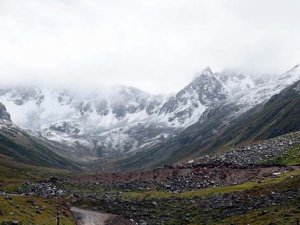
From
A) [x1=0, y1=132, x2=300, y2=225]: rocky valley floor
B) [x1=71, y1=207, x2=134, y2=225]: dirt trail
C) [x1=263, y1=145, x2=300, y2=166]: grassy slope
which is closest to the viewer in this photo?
[x1=0, y1=132, x2=300, y2=225]: rocky valley floor

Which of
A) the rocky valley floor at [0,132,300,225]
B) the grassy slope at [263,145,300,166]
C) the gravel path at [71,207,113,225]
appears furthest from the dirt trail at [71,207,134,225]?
the grassy slope at [263,145,300,166]

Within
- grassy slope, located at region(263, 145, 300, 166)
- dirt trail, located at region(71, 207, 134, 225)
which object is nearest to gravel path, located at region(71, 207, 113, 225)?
dirt trail, located at region(71, 207, 134, 225)

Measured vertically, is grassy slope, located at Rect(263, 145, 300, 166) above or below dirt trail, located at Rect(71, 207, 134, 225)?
above

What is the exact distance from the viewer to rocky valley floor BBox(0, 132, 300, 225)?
81188mm

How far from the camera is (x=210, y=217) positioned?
82.9 meters

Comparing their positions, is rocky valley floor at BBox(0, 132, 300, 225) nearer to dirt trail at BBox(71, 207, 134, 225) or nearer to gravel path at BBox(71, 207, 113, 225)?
dirt trail at BBox(71, 207, 134, 225)

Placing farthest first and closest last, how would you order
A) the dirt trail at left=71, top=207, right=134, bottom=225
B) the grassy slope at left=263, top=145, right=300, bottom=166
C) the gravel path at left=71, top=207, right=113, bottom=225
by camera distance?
the grassy slope at left=263, top=145, right=300, bottom=166
the gravel path at left=71, top=207, right=113, bottom=225
the dirt trail at left=71, top=207, right=134, bottom=225

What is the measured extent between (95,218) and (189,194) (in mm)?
20923

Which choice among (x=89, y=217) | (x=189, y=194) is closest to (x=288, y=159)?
(x=189, y=194)

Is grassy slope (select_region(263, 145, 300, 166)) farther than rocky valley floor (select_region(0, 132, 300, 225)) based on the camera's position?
Yes

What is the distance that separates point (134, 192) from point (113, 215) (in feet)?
60.6

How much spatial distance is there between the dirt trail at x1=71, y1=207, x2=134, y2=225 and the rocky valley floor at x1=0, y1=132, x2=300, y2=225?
0.51 m

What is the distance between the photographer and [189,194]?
104 meters

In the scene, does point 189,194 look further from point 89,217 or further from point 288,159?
point 288,159
